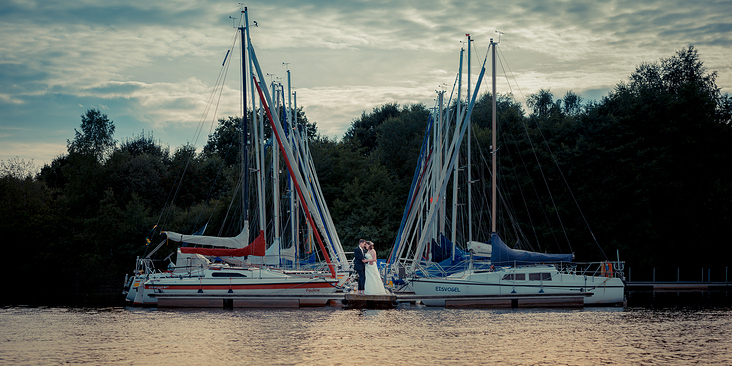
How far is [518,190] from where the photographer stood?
201 feet

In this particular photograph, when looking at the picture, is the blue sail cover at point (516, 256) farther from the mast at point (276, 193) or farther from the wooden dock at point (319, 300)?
the mast at point (276, 193)

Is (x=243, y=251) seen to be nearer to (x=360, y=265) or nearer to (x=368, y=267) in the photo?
(x=360, y=265)

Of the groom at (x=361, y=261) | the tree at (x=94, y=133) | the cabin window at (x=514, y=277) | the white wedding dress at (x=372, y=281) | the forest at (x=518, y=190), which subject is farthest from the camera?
the tree at (x=94, y=133)

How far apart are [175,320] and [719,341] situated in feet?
62.9

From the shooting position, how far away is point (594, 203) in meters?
59.4

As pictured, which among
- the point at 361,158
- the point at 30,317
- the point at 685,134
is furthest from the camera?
the point at 361,158

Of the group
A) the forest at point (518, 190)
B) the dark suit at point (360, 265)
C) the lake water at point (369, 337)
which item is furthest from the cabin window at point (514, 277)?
the forest at point (518, 190)

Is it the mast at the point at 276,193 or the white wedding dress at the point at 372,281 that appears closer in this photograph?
the white wedding dress at the point at 372,281

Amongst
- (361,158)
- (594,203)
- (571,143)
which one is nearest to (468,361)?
(594,203)

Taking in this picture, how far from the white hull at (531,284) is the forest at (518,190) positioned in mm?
17482

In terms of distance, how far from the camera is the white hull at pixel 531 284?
32188mm

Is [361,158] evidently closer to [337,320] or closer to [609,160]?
[609,160]

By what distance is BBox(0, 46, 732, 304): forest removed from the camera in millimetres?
55125

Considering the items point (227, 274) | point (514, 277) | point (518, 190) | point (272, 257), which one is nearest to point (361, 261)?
point (227, 274)
